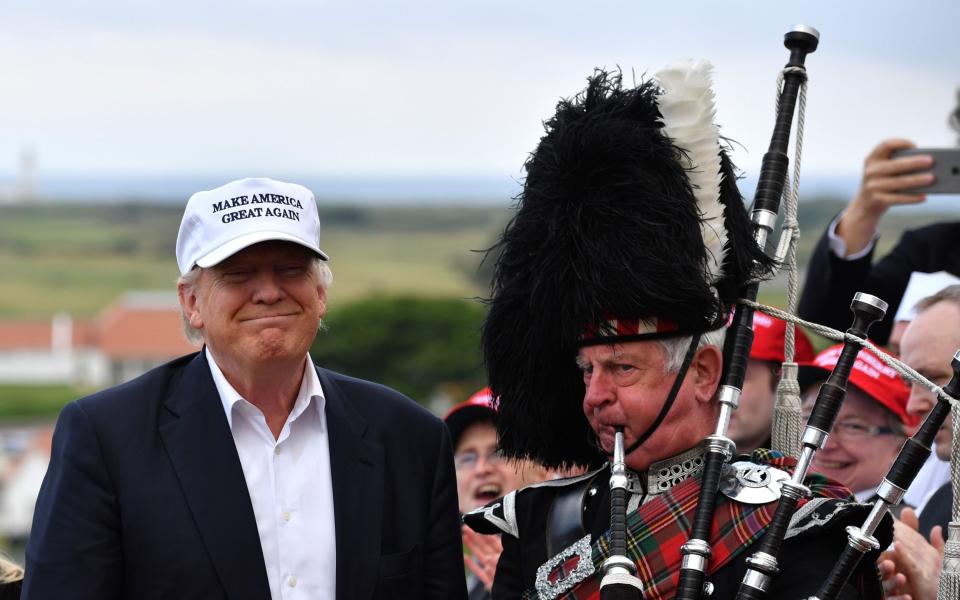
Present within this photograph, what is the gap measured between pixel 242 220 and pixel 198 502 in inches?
27.5

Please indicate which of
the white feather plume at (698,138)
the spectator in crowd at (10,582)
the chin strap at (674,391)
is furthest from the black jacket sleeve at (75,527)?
the white feather plume at (698,138)

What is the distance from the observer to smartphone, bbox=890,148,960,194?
16.0ft

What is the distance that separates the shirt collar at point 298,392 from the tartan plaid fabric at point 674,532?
817 mm

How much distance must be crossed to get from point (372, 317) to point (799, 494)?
7676 cm

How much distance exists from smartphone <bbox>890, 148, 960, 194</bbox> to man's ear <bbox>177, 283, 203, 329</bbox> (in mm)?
2477

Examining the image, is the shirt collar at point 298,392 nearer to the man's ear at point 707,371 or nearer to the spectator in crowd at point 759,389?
the man's ear at point 707,371

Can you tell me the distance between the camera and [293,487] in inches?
149

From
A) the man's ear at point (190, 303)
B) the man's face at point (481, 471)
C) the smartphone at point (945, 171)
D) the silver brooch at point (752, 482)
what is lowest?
the man's face at point (481, 471)

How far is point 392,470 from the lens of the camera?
3.94 meters

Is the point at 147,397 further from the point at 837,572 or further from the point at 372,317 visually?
the point at 372,317

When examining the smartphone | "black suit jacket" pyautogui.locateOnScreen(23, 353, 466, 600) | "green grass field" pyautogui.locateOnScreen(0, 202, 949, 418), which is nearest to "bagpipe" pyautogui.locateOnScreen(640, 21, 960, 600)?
"black suit jacket" pyautogui.locateOnScreen(23, 353, 466, 600)

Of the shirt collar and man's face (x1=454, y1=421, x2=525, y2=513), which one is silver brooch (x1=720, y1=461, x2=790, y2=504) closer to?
the shirt collar

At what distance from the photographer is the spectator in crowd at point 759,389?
5.04 meters

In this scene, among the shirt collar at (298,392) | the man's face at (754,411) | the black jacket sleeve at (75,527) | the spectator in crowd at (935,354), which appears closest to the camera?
the black jacket sleeve at (75,527)
